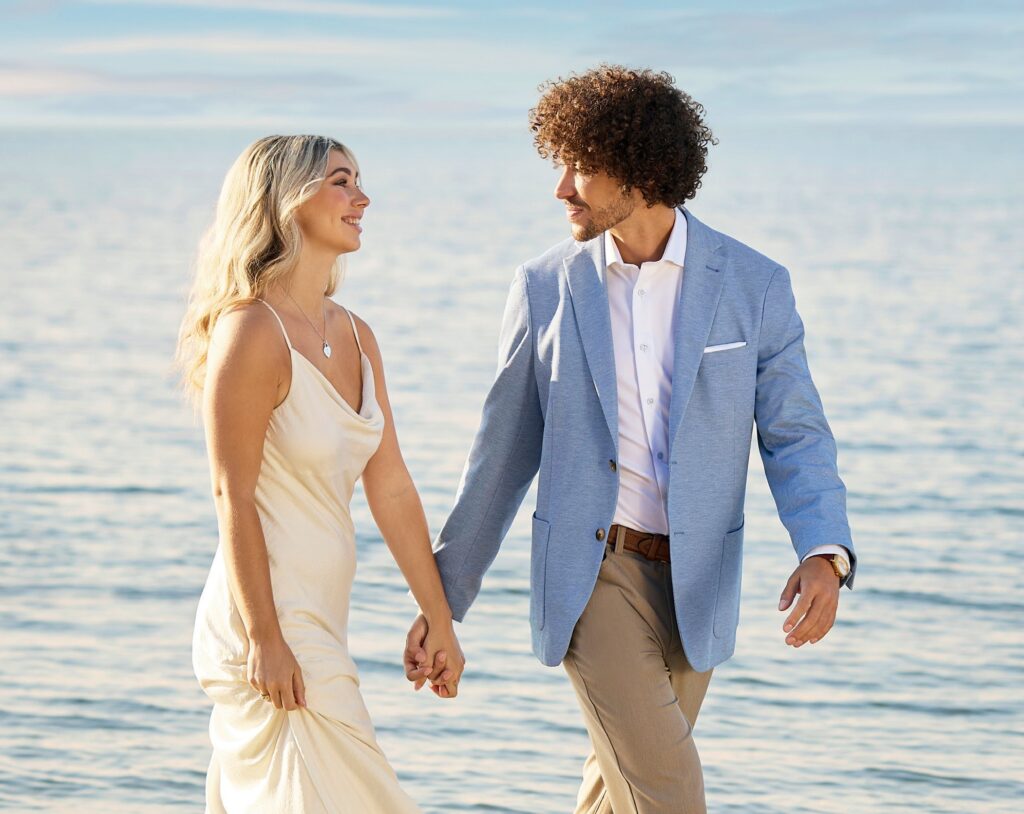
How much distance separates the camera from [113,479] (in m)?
10.3

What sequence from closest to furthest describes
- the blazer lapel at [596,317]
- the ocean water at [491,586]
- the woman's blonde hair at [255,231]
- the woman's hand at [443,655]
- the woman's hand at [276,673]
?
the woman's hand at [276,673] < the woman's blonde hair at [255,231] < the blazer lapel at [596,317] < the woman's hand at [443,655] < the ocean water at [491,586]

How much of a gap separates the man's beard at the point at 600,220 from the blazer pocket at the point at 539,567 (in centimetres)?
61

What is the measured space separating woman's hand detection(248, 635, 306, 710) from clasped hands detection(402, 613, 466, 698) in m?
0.44

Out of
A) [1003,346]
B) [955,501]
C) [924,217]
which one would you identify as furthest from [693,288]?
[924,217]

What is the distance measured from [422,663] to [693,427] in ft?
2.54

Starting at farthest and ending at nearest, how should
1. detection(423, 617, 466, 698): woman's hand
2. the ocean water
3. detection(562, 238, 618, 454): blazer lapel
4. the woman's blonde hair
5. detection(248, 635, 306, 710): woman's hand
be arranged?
the ocean water
detection(423, 617, 466, 698): woman's hand
detection(562, 238, 618, 454): blazer lapel
the woman's blonde hair
detection(248, 635, 306, 710): woman's hand

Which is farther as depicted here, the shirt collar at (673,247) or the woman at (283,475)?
the shirt collar at (673,247)

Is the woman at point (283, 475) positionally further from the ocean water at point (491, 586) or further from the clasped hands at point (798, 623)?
the ocean water at point (491, 586)

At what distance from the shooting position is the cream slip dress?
3.17 metres

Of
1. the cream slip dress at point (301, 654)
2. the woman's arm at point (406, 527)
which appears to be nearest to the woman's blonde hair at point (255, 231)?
the cream slip dress at point (301, 654)

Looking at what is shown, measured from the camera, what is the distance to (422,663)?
3541 mm

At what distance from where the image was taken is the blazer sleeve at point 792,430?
3.35m

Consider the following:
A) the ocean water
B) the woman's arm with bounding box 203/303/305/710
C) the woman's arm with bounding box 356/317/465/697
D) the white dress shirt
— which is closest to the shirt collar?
the white dress shirt

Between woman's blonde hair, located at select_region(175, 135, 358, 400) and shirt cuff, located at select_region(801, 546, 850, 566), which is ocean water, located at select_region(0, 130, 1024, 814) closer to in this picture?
shirt cuff, located at select_region(801, 546, 850, 566)
